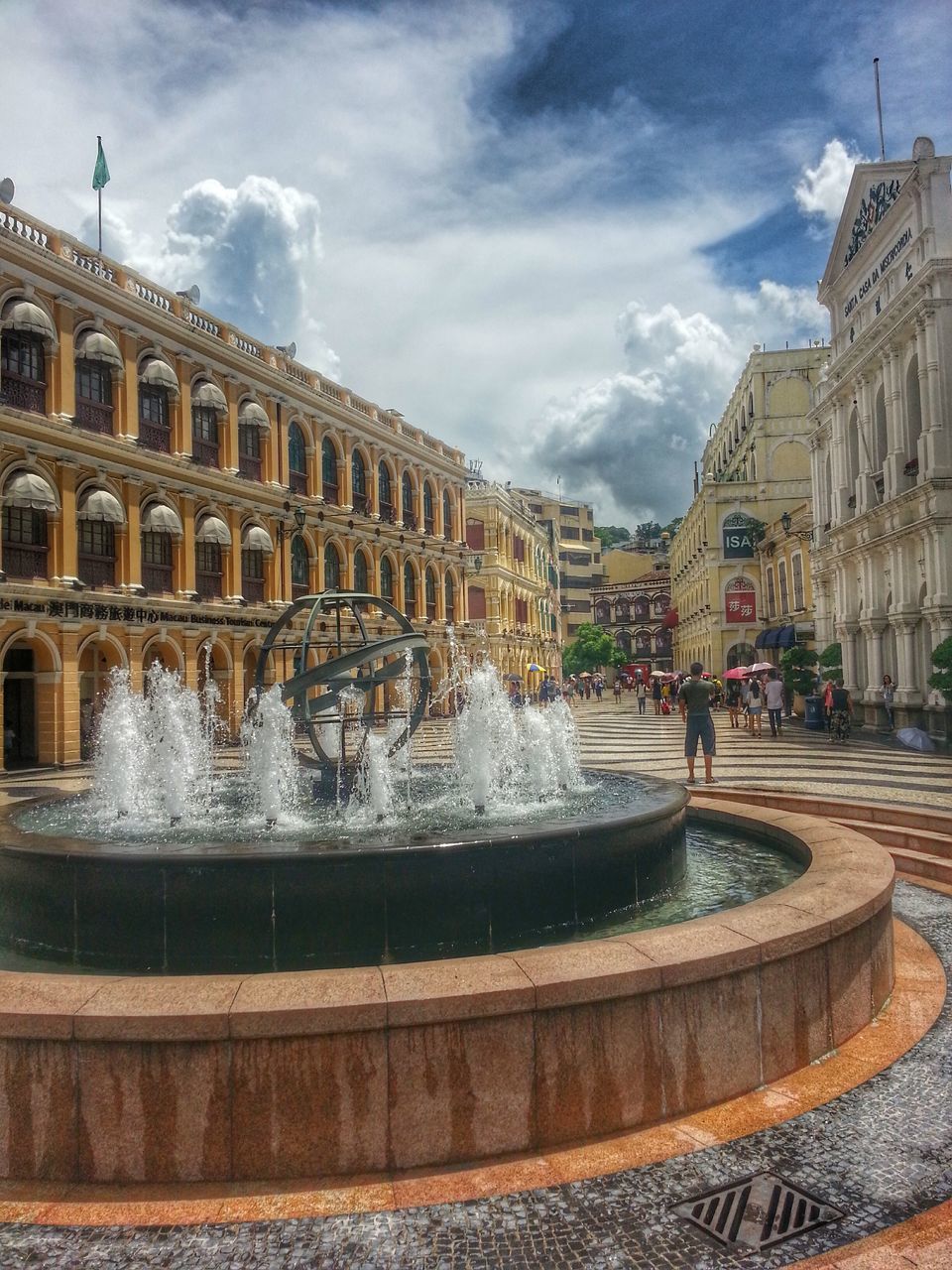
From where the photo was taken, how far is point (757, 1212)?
3424mm

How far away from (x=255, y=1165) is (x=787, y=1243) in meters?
2.10

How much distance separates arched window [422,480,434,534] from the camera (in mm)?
41812

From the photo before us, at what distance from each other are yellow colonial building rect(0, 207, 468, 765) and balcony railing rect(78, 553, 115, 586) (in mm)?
42

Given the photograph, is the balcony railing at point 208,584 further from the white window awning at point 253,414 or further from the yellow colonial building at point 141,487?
the white window awning at point 253,414

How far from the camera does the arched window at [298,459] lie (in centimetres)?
3253

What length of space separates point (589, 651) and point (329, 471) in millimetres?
48653

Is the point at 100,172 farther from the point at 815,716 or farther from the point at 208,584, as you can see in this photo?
the point at 815,716

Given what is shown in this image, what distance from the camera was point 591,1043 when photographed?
157 inches

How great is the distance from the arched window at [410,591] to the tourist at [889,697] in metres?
21.6

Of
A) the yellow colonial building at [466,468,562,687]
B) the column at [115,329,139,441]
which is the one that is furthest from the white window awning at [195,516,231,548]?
the yellow colonial building at [466,468,562,687]

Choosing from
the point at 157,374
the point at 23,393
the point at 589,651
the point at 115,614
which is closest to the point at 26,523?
the point at 23,393

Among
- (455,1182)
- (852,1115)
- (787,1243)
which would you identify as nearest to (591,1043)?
(455,1182)

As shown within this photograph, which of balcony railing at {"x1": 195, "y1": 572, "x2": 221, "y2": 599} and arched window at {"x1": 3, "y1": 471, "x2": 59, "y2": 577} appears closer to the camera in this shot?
arched window at {"x1": 3, "y1": 471, "x2": 59, "y2": 577}

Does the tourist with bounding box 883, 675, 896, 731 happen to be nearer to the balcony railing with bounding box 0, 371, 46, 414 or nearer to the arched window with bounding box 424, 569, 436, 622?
the balcony railing with bounding box 0, 371, 46, 414
